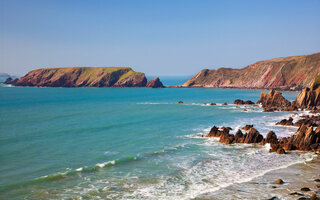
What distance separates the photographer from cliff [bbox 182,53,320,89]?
145 meters

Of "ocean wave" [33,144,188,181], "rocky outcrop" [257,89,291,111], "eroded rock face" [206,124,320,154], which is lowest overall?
"ocean wave" [33,144,188,181]

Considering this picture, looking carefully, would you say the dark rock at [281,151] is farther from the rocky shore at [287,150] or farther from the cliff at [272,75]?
the cliff at [272,75]

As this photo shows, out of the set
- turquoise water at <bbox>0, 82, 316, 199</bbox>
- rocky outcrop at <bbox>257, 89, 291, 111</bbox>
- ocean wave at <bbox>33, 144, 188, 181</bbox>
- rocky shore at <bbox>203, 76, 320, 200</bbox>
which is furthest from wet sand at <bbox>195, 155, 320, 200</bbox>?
rocky outcrop at <bbox>257, 89, 291, 111</bbox>

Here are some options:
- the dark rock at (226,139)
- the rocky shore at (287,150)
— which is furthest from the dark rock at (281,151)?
the dark rock at (226,139)

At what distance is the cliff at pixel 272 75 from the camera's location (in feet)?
476

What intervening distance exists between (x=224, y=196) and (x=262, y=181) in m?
4.44

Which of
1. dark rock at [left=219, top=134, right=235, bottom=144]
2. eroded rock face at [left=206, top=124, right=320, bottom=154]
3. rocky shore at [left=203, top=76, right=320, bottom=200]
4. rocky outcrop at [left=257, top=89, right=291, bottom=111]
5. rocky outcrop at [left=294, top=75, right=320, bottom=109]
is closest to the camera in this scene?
rocky shore at [left=203, top=76, right=320, bottom=200]

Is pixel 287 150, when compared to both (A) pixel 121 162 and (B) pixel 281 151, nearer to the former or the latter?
(B) pixel 281 151

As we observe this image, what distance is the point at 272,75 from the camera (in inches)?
6452

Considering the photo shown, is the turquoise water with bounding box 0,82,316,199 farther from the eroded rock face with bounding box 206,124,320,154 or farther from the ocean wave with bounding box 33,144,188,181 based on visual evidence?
the eroded rock face with bounding box 206,124,320,154

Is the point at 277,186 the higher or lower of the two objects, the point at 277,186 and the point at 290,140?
the lower

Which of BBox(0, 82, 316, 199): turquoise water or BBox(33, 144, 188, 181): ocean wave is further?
BBox(33, 144, 188, 181): ocean wave

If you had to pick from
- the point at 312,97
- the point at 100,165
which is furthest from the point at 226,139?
the point at 312,97

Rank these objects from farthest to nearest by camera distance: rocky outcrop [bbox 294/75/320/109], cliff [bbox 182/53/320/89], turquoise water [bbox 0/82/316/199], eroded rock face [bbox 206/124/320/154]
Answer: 1. cliff [bbox 182/53/320/89]
2. rocky outcrop [bbox 294/75/320/109]
3. eroded rock face [bbox 206/124/320/154]
4. turquoise water [bbox 0/82/316/199]
